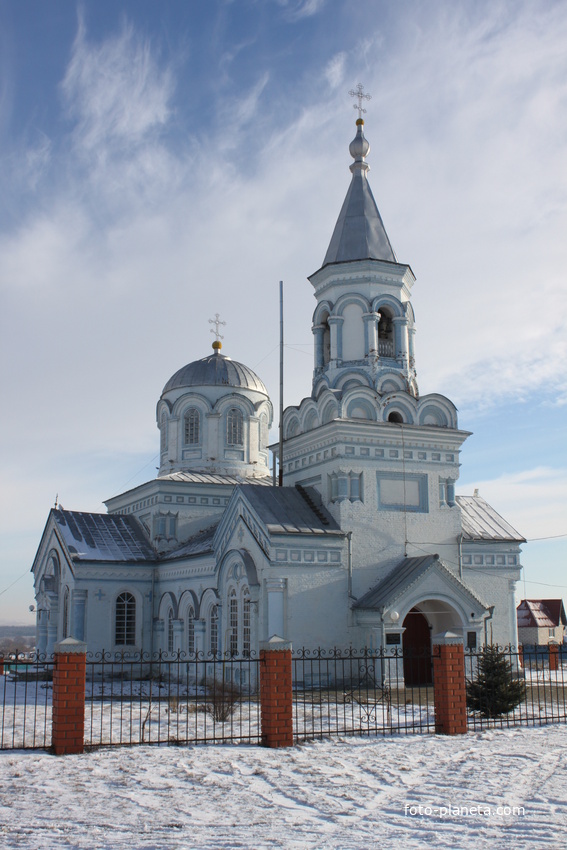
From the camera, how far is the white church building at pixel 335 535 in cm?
1872

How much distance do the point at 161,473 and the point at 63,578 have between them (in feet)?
16.4

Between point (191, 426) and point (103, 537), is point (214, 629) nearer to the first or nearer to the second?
point (103, 537)

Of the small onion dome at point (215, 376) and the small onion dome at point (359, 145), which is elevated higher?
the small onion dome at point (359, 145)

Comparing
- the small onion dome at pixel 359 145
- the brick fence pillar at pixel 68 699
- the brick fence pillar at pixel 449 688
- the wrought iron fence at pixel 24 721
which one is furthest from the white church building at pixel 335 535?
the brick fence pillar at pixel 68 699

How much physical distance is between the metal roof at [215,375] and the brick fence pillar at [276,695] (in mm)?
18147

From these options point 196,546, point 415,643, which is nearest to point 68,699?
point 415,643

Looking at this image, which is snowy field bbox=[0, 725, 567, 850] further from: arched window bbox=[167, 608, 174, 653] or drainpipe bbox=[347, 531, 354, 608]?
arched window bbox=[167, 608, 174, 653]

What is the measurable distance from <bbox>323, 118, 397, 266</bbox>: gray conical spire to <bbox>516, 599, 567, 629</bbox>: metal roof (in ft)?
92.6

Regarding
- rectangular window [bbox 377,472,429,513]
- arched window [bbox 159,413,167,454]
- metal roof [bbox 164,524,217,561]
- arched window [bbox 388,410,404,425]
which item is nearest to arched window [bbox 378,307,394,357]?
arched window [bbox 388,410,404,425]

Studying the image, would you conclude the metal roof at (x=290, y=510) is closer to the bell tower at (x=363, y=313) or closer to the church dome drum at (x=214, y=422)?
the bell tower at (x=363, y=313)

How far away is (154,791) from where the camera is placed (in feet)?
25.3

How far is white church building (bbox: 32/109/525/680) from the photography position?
1872 centimetres

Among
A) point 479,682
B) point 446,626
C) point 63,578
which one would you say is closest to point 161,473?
point 63,578

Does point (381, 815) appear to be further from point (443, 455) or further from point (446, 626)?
point (443, 455)
